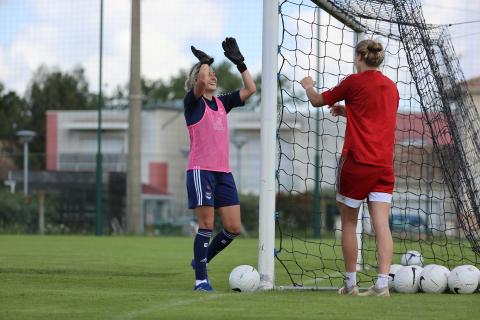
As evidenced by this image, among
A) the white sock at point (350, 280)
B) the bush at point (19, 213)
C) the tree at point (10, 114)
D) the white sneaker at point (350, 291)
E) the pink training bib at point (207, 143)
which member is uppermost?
the tree at point (10, 114)

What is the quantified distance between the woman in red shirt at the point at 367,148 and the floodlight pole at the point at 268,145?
56 cm

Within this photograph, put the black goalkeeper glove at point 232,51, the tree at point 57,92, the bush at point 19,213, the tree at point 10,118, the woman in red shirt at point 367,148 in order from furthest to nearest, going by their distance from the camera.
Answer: the tree at point 57,92 < the tree at point 10,118 < the bush at point 19,213 < the black goalkeeper glove at point 232,51 < the woman in red shirt at point 367,148

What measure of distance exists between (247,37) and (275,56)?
18642mm

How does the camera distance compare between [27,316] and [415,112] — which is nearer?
[27,316]

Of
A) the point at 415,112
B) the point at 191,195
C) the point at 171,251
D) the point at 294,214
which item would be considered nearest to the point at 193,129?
the point at 191,195

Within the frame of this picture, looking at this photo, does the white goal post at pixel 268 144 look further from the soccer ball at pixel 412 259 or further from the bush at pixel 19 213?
the bush at pixel 19 213

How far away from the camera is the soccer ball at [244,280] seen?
26.2 ft

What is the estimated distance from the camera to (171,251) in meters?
16.5

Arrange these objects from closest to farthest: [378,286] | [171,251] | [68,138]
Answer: [378,286] → [171,251] → [68,138]

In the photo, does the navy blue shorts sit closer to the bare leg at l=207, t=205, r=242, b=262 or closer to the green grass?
the bare leg at l=207, t=205, r=242, b=262

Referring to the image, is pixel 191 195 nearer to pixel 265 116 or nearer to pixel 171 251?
pixel 265 116

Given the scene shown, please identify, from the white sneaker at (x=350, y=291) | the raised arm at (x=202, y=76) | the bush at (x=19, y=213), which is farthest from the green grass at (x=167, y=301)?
the bush at (x=19, y=213)

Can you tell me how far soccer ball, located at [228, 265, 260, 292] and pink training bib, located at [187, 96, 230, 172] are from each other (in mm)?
902

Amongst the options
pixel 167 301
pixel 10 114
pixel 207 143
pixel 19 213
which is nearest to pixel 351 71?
pixel 207 143
